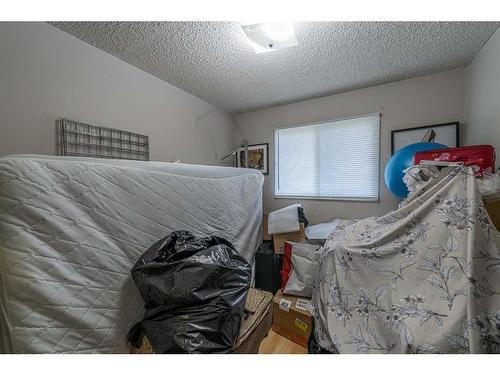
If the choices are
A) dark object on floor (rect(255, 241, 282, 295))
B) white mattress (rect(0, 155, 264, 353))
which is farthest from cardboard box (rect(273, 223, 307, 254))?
white mattress (rect(0, 155, 264, 353))

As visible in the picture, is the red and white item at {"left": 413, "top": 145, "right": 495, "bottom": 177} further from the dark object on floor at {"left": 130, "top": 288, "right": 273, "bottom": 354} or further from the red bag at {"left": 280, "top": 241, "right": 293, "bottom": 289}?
the dark object on floor at {"left": 130, "top": 288, "right": 273, "bottom": 354}

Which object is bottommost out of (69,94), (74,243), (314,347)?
(314,347)

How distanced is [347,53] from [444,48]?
0.72m

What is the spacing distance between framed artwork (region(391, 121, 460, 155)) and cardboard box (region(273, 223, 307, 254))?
128 cm

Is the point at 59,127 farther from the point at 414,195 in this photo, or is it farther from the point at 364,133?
the point at 364,133

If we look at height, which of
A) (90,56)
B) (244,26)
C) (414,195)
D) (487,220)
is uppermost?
(244,26)

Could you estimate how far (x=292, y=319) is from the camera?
4.85 ft

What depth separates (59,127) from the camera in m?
1.32

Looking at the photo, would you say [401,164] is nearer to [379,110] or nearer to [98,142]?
[379,110]

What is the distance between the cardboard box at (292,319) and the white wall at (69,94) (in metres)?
1.72

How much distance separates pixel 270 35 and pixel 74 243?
5.32 feet

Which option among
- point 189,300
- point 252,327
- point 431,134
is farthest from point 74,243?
point 431,134

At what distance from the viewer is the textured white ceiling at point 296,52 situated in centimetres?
134
